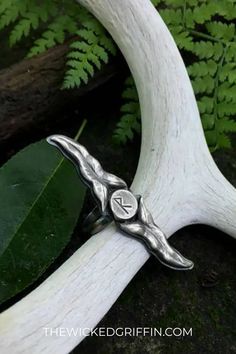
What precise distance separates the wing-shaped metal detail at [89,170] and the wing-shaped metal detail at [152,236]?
0.06 metres

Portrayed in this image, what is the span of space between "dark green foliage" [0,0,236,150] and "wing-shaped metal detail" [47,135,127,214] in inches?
10.5

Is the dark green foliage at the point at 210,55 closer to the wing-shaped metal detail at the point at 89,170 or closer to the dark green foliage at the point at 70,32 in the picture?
the dark green foliage at the point at 70,32

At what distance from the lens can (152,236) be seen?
1.04 m

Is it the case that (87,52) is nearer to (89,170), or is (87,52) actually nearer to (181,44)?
(181,44)

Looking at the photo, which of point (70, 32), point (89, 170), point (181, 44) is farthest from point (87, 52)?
point (89, 170)

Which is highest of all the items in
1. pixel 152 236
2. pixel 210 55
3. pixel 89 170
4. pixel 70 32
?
pixel 70 32

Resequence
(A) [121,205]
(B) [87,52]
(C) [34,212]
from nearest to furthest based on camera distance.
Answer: (A) [121,205] → (C) [34,212] → (B) [87,52]

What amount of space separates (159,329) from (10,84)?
2.05 ft

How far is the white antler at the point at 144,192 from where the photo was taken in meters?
0.96

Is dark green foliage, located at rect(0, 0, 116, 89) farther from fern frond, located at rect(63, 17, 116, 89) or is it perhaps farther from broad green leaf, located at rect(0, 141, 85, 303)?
broad green leaf, located at rect(0, 141, 85, 303)

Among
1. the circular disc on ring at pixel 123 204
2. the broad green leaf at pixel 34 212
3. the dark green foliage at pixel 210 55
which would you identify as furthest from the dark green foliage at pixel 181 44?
the circular disc on ring at pixel 123 204

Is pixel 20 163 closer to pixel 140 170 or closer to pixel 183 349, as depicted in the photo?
pixel 140 170

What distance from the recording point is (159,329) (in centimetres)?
115

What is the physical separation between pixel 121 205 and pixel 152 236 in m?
0.08
